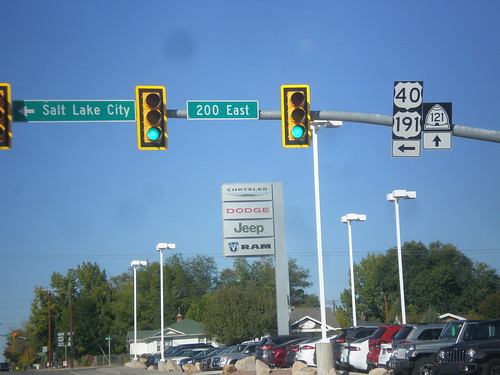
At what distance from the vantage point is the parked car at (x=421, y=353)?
66.7 ft

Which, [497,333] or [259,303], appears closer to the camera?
[497,333]

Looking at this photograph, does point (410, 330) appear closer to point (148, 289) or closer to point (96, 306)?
point (96, 306)

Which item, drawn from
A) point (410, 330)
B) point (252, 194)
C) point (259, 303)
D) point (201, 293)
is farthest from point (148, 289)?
point (410, 330)

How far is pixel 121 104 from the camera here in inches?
604

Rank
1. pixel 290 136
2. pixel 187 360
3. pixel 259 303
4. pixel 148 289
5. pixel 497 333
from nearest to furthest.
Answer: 1. pixel 290 136
2. pixel 497 333
3. pixel 187 360
4. pixel 259 303
5. pixel 148 289

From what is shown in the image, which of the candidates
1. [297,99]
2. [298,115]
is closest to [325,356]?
[298,115]

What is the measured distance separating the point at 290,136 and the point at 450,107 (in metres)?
3.59

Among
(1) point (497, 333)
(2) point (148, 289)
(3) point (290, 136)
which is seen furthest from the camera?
(2) point (148, 289)

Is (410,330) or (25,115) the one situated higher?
(25,115)

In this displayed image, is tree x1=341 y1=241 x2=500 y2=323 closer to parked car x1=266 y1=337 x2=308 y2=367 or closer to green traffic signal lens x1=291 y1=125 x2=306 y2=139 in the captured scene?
parked car x1=266 y1=337 x2=308 y2=367

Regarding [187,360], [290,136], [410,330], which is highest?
[290,136]

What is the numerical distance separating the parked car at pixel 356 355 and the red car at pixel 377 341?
0.28 metres

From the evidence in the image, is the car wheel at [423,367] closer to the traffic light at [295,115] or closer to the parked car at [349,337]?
the parked car at [349,337]

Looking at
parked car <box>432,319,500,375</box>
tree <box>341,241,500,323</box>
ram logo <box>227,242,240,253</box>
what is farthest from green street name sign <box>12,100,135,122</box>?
tree <box>341,241,500,323</box>
